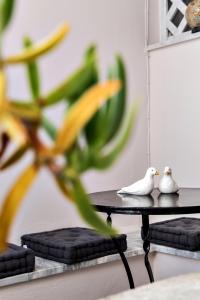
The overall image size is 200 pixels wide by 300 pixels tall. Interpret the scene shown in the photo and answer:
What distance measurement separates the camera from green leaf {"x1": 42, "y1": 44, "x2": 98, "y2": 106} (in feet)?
0.88

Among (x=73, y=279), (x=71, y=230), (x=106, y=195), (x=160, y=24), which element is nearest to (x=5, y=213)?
(x=106, y=195)

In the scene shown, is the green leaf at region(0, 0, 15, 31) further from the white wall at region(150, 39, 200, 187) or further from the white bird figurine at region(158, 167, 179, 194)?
the white wall at region(150, 39, 200, 187)

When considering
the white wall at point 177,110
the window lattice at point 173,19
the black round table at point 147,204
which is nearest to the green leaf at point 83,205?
the black round table at point 147,204

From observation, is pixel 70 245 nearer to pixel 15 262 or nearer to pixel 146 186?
pixel 15 262

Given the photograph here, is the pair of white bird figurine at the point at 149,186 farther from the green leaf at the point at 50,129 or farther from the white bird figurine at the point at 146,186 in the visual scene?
the green leaf at the point at 50,129

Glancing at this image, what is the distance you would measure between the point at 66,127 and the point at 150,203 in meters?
1.83

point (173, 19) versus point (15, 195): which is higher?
point (173, 19)

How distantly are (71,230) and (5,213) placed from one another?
104 inches

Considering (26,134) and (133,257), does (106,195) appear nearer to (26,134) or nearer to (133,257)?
(133,257)

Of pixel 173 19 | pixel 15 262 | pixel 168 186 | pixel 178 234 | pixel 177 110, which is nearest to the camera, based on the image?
→ pixel 15 262

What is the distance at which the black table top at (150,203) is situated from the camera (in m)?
1.91

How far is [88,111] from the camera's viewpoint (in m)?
0.24

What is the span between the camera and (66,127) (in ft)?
0.80

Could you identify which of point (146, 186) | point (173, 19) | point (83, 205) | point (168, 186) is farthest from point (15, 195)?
point (173, 19)
